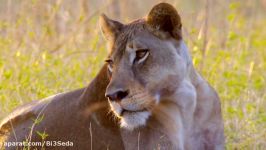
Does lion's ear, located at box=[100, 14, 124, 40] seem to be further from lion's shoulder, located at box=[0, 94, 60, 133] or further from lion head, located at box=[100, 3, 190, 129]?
lion's shoulder, located at box=[0, 94, 60, 133]

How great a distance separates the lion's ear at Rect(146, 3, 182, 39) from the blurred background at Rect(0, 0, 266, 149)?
1548 millimetres

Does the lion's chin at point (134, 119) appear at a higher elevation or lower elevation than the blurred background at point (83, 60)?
higher

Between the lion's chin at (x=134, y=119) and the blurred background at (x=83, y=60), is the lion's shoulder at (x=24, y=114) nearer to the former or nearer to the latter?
the blurred background at (x=83, y=60)

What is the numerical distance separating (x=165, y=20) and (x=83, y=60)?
12.7 feet

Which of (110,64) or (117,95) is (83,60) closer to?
(110,64)

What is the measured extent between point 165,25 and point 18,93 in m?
2.43

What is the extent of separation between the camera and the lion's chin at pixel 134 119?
4.96 meters

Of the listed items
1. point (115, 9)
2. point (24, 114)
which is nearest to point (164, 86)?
point (24, 114)

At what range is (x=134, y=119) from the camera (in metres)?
4.98

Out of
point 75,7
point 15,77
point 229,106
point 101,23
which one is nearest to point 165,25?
point 101,23

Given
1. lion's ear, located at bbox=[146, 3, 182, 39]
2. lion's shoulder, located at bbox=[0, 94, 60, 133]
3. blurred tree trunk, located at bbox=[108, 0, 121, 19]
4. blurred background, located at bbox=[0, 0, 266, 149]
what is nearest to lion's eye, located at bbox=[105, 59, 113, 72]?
lion's ear, located at bbox=[146, 3, 182, 39]

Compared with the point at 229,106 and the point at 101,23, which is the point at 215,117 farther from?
the point at 229,106

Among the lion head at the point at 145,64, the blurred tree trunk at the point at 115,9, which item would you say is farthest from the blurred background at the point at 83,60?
the lion head at the point at 145,64

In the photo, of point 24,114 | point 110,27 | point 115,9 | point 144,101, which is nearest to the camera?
point 144,101
